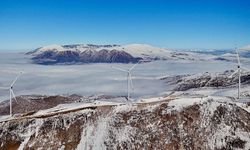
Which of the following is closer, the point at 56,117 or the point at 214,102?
the point at 214,102

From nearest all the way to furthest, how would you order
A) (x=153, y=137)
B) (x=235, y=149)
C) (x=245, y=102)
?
(x=235, y=149)
(x=153, y=137)
(x=245, y=102)

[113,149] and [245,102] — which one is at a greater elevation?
[245,102]

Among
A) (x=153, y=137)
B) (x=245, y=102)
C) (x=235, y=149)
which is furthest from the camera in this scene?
(x=245, y=102)

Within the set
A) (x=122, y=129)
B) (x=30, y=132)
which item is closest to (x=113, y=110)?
(x=122, y=129)

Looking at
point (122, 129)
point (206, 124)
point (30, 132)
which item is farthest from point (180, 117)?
point (30, 132)

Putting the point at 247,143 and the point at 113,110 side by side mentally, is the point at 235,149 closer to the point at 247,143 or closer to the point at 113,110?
the point at 247,143

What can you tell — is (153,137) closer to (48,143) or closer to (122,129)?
(122,129)
